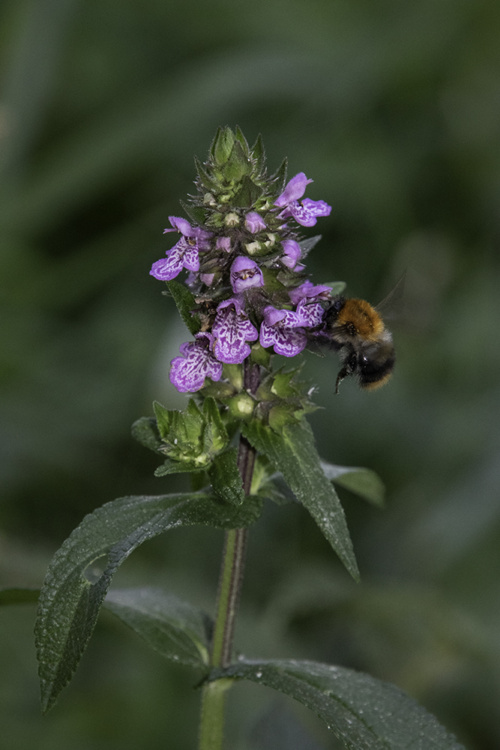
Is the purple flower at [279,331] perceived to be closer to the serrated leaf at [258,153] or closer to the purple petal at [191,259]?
the purple petal at [191,259]

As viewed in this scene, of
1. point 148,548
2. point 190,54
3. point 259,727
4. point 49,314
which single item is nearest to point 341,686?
point 259,727

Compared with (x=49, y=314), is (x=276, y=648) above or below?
below

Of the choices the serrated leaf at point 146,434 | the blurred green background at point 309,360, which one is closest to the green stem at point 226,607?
the serrated leaf at point 146,434

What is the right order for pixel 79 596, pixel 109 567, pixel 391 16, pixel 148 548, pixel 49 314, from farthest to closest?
pixel 391 16, pixel 49 314, pixel 148 548, pixel 79 596, pixel 109 567

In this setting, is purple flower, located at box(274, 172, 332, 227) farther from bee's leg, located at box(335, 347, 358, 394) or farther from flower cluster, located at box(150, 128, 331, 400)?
bee's leg, located at box(335, 347, 358, 394)

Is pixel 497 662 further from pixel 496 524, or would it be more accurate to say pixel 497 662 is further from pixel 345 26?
pixel 345 26

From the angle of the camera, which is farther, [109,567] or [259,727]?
[259,727]

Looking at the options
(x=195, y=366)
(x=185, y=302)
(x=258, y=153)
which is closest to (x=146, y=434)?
(x=195, y=366)
